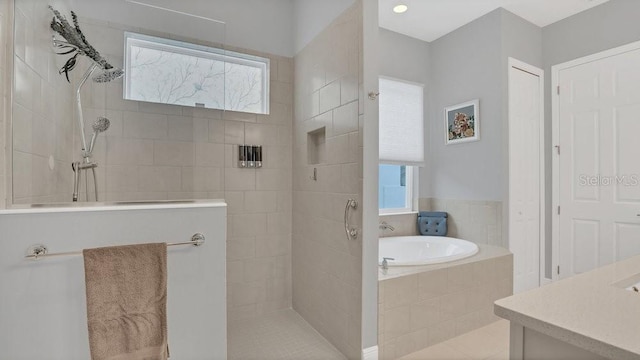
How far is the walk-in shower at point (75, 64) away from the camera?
1458mm

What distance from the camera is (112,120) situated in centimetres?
153

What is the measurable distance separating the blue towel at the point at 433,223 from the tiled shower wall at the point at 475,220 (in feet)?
0.34

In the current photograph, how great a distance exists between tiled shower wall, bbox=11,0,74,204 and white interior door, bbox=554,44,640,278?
432 cm

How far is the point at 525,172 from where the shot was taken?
10.8 feet

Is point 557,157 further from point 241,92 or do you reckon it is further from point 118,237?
point 118,237

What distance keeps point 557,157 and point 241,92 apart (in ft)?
11.3

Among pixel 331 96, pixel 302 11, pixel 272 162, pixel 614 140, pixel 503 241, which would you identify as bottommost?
pixel 503 241

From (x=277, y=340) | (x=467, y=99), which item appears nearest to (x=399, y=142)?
(x=467, y=99)

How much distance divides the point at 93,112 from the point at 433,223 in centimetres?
327

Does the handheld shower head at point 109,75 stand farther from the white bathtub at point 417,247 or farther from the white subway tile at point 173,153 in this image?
the white bathtub at point 417,247

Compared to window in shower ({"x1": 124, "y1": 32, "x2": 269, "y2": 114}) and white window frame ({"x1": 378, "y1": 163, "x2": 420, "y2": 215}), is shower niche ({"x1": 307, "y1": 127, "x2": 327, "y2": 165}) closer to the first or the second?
window in shower ({"x1": 124, "y1": 32, "x2": 269, "y2": 114})

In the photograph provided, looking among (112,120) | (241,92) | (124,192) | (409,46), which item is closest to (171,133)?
(112,120)

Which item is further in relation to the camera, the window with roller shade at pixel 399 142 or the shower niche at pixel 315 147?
the window with roller shade at pixel 399 142

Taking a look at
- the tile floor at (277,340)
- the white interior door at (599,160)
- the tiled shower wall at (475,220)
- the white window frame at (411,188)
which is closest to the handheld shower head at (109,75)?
the tile floor at (277,340)
